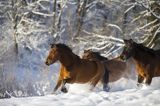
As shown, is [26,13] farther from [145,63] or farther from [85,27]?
[145,63]

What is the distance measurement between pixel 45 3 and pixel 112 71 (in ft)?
90.5

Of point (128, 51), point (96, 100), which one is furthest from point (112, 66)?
point (96, 100)

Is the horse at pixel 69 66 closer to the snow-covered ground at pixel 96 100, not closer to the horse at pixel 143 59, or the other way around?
the horse at pixel 143 59

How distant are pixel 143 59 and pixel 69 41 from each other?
74.3ft

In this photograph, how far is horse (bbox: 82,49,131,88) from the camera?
1293 cm

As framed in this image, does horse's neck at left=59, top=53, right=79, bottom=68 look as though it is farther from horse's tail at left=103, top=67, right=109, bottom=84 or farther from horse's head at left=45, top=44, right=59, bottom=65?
horse's tail at left=103, top=67, right=109, bottom=84

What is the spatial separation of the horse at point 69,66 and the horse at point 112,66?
1.29m

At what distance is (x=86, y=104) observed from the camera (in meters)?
8.26

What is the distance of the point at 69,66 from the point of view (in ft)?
35.2

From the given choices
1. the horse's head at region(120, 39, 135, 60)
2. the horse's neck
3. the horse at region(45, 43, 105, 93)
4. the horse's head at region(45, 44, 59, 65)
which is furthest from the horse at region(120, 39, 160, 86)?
the horse's head at region(45, 44, 59, 65)

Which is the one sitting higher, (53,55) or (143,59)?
(53,55)

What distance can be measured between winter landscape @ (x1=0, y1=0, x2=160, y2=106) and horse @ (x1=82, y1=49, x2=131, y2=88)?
0.48ft

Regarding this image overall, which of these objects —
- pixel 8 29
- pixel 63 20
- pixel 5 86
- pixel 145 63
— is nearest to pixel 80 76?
pixel 145 63

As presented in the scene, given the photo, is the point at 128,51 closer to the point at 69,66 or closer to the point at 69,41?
the point at 69,66
